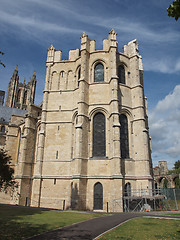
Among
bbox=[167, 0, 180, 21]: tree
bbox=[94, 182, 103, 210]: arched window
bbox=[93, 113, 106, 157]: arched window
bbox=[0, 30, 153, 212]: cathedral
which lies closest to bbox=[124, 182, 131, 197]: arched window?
bbox=[0, 30, 153, 212]: cathedral

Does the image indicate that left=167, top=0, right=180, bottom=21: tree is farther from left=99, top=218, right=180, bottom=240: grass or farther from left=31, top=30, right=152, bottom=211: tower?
left=31, top=30, right=152, bottom=211: tower

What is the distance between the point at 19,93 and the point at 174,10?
7564cm

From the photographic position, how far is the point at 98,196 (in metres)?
20.5

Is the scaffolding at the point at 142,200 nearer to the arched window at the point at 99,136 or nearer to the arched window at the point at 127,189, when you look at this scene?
the arched window at the point at 127,189

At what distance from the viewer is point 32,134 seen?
27.5m

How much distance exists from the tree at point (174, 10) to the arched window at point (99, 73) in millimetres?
20704

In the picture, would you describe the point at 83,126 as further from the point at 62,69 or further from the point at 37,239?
the point at 37,239

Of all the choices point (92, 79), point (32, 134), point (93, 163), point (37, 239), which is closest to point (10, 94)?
point (32, 134)

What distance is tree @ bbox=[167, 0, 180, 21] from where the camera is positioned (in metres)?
4.34

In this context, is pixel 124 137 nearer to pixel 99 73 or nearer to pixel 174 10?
pixel 99 73

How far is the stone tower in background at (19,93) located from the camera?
71.9 meters

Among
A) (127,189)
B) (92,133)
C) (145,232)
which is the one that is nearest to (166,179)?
(127,189)

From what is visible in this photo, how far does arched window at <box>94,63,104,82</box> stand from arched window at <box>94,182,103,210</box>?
11.9 meters

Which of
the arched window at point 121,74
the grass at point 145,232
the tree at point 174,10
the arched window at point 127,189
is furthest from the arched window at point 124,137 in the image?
the tree at point 174,10
